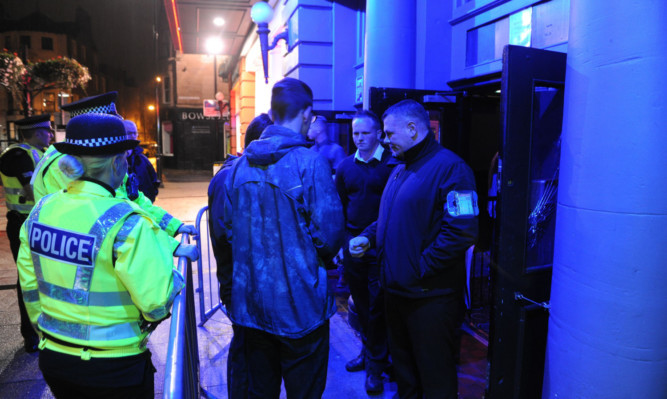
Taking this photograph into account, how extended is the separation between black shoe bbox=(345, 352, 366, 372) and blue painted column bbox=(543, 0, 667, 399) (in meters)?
1.92

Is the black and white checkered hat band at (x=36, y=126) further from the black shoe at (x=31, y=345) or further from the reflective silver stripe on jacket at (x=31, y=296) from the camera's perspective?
the reflective silver stripe on jacket at (x=31, y=296)

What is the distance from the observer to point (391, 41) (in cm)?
537

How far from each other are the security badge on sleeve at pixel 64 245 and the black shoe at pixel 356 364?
272 centimetres

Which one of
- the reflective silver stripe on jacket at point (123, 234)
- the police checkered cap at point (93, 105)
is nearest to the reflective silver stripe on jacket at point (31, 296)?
the reflective silver stripe on jacket at point (123, 234)

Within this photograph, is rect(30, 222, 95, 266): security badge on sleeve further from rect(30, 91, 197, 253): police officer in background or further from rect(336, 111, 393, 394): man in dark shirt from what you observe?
rect(336, 111, 393, 394): man in dark shirt

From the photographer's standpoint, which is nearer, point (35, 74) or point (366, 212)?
point (366, 212)

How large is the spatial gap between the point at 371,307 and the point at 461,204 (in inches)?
59.4

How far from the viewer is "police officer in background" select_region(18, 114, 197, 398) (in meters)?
1.81

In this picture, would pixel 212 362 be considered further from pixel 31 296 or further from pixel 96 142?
pixel 96 142

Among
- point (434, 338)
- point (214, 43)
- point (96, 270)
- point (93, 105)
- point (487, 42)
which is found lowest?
point (434, 338)

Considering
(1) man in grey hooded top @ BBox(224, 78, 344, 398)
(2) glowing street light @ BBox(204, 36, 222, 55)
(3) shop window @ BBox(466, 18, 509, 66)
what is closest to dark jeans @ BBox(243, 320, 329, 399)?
(1) man in grey hooded top @ BBox(224, 78, 344, 398)

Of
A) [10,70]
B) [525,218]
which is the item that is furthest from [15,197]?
[10,70]

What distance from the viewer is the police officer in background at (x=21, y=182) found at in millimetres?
4234

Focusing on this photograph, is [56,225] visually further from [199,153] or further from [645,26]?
[199,153]
